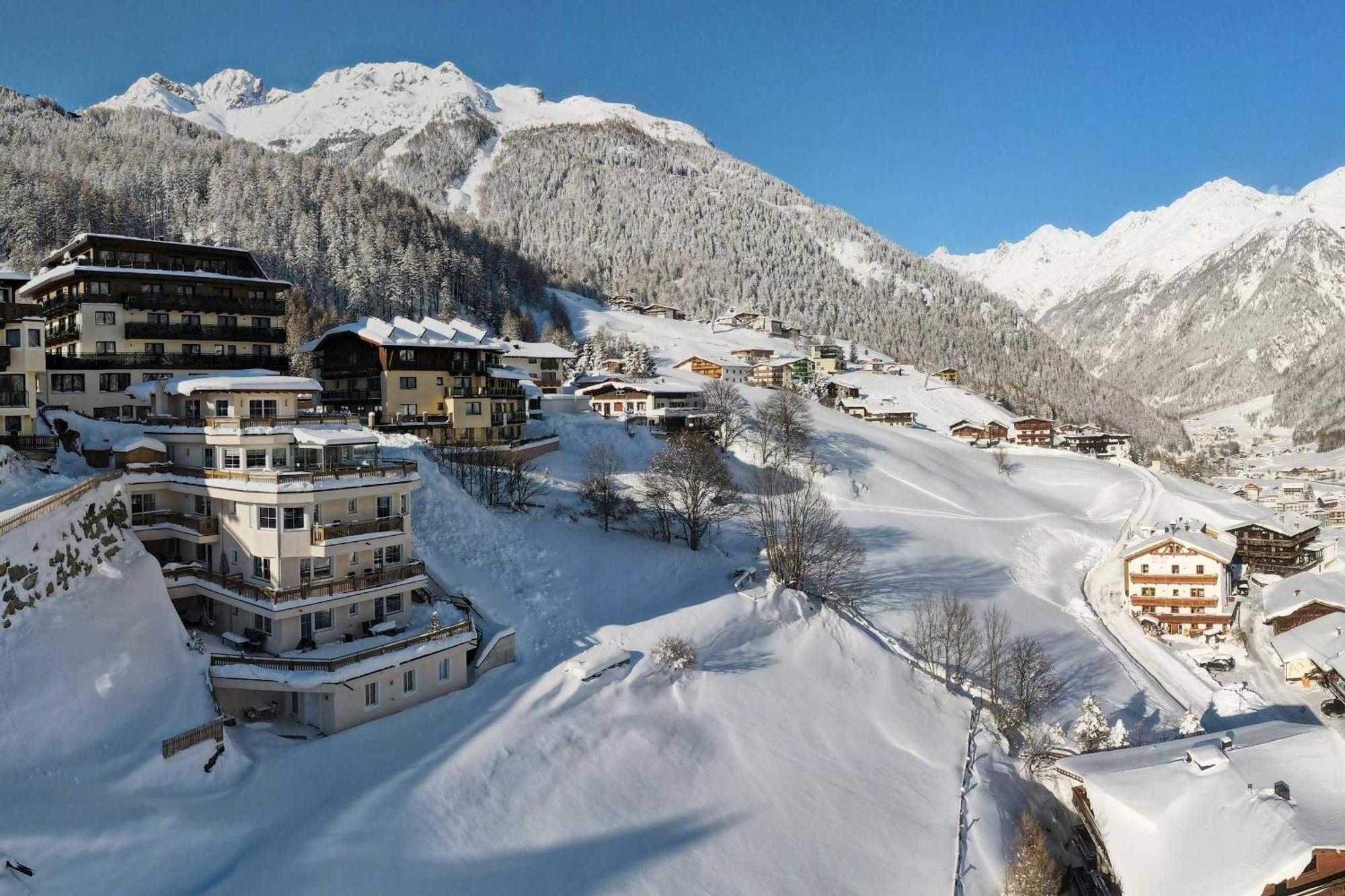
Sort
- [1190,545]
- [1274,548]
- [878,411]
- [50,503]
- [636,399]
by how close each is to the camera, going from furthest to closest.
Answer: [878,411] → [636,399] → [1274,548] → [1190,545] → [50,503]

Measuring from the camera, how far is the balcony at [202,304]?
145 feet

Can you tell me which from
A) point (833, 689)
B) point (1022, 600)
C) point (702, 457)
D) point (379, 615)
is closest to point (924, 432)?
point (1022, 600)

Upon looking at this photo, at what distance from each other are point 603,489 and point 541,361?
144 ft

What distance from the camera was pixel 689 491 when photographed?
49938 millimetres

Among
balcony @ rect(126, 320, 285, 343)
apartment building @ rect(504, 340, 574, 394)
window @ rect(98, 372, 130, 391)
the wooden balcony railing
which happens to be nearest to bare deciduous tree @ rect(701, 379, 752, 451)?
apartment building @ rect(504, 340, 574, 394)

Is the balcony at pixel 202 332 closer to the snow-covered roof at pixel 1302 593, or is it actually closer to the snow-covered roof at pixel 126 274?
the snow-covered roof at pixel 126 274

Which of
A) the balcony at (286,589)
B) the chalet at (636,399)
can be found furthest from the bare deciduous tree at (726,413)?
the balcony at (286,589)

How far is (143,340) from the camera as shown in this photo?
146ft

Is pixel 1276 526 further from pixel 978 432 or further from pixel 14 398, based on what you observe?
pixel 14 398

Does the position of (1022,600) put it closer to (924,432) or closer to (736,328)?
(924,432)

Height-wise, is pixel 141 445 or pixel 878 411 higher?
pixel 141 445

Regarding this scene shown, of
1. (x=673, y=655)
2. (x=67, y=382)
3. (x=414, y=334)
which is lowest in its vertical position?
(x=673, y=655)

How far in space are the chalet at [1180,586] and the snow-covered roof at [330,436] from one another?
2364 inches

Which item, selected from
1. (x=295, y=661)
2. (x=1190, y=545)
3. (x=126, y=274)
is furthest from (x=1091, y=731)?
(x=126, y=274)
